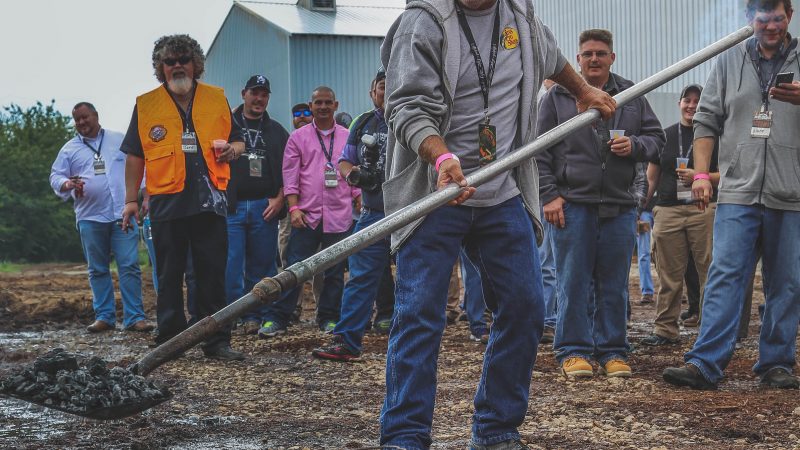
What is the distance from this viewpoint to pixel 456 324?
1061 centimetres

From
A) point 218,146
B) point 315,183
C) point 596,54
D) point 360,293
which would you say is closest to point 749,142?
point 596,54

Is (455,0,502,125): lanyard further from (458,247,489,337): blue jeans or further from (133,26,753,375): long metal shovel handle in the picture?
(458,247,489,337): blue jeans

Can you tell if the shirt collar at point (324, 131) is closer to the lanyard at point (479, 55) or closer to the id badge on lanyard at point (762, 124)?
the id badge on lanyard at point (762, 124)

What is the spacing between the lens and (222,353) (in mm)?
7992

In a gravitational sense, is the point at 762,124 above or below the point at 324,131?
below

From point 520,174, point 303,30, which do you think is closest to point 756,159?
point 520,174

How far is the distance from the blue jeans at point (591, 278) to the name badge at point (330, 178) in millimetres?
3199

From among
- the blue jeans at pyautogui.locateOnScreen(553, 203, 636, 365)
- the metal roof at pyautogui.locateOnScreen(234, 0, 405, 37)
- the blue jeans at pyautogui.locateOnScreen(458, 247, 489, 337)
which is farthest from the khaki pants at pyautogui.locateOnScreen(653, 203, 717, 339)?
the metal roof at pyautogui.locateOnScreen(234, 0, 405, 37)

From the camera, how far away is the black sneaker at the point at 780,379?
6059 mm

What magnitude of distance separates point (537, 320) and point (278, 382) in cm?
295

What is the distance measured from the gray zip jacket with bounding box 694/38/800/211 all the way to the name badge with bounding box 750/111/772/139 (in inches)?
1.5

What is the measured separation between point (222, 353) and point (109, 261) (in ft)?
10.9

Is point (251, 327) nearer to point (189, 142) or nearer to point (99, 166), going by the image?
point (99, 166)

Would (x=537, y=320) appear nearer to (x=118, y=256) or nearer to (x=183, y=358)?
(x=183, y=358)
